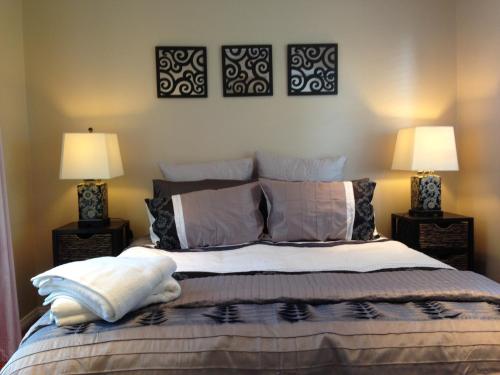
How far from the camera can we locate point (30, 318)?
2.83 meters

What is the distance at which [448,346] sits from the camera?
110cm

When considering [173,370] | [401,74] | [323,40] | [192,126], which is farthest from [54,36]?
[173,370]

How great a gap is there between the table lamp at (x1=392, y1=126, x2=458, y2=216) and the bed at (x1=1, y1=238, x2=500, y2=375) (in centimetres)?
127

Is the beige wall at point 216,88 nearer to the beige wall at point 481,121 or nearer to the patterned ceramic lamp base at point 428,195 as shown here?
the beige wall at point 481,121

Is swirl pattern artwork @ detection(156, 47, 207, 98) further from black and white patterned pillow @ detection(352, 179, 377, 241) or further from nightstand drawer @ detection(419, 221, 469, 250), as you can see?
nightstand drawer @ detection(419, 221, 469, 250)

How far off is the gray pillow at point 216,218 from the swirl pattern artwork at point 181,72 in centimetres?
87

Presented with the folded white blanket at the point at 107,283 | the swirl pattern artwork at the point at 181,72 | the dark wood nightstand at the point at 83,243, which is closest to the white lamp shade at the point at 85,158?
the dark wood nightstand at the point at 83,243

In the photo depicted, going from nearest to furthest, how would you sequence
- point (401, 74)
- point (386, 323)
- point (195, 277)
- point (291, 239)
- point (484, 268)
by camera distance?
point (386, 323)
point (195, 277)
point (291, 239)
point (484, 268)
point (401, 74)

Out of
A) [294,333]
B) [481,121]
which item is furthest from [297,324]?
[481,121]

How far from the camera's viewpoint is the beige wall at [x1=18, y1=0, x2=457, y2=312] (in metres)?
2.88

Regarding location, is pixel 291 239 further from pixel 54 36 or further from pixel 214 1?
pixel 54 36

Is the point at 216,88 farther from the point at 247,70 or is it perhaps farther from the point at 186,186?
the point at 186,186

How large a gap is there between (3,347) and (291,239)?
158cm

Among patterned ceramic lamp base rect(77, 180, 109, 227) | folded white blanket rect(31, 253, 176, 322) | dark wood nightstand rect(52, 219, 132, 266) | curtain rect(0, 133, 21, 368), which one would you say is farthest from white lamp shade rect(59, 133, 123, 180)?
folded white blanket rect(31, 253, 176, 322)
